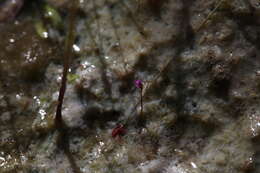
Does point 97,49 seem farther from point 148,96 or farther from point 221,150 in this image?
point 221,150

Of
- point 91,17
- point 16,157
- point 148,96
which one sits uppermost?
point 91,17

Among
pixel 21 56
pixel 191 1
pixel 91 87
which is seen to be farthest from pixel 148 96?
pixel 21 56

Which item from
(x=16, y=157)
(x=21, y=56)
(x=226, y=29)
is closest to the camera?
(x=16, y=157)

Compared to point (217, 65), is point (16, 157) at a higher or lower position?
lower

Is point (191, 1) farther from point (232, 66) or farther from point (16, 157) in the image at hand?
point (16, 157)

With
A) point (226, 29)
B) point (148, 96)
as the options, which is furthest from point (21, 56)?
point (226, 29)

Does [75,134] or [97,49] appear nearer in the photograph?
[75,134]

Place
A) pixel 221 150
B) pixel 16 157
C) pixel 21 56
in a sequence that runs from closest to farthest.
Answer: pixel 221 150 < pixel 16 157 < pixel 21 56
